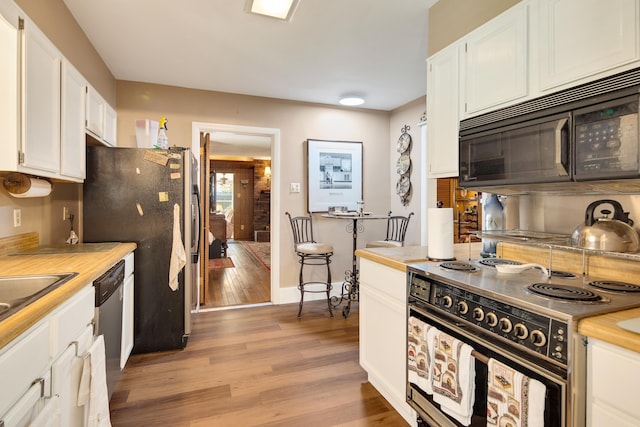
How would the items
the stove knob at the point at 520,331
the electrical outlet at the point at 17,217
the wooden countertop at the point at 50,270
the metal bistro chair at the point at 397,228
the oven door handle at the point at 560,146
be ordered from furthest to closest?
the metal bistro chair at the point at 397,228 → the electrical outlet at the point at 17,217 → the oven door handle at the point at 560,146 → the stove knob at the point at 520,331 → the wooden countertop at the point at 50,270

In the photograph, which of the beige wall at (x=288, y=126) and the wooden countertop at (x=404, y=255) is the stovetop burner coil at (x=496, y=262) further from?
the beige wall at (x=288, y=126)

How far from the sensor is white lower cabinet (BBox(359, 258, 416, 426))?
179cm

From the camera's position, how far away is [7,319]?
945 mm

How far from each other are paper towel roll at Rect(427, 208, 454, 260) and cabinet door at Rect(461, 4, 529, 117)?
0.58 m

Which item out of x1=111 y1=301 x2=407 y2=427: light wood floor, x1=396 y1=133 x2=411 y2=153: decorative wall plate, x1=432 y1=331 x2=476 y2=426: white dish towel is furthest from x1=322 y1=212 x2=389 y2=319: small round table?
x1=432 y1=331 x2=476 y2=426: white dish towel

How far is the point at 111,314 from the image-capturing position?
1.91 m

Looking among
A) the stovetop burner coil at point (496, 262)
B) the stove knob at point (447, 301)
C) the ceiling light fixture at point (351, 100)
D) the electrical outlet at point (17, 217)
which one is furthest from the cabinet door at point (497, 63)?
the electrical outlet at point (17, 217)

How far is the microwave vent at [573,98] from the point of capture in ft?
3.72

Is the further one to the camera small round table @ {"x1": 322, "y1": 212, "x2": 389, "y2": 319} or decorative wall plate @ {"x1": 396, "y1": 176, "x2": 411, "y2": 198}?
decorative wall plate @ {"x1": 396, "y1": 176, "x2": 411, "y2": 198}

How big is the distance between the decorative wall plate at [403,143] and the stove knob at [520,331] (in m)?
3.16

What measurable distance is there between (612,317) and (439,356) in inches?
25.8

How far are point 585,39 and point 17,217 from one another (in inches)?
117

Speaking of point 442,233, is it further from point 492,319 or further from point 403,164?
point 403,164

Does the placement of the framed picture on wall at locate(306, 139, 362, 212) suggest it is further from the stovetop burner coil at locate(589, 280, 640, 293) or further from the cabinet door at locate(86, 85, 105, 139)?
the stovetop burner coil at locate(589, 280, 640, 293)
